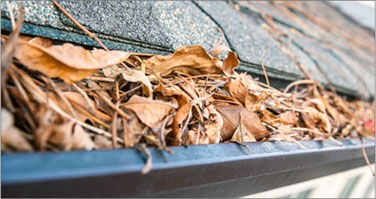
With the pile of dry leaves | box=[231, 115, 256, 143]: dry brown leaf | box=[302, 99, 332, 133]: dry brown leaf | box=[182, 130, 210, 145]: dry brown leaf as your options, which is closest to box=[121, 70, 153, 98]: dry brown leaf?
the pile of dry leaves

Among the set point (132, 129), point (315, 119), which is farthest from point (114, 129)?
point (315, 119)

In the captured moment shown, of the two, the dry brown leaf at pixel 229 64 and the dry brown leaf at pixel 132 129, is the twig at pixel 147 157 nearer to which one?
the dry brown leaf at pixel 132 129

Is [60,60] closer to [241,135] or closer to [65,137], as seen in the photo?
[65,137]

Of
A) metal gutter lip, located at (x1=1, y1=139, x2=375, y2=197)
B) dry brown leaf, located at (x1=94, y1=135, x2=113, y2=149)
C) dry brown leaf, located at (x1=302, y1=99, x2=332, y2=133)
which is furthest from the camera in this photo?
dry brown leaf, located at (x1=302, y1=99, x2=332, y2=133)

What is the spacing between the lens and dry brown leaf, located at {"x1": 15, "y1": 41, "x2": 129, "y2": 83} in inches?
17.6

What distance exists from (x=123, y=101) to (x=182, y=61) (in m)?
0.18

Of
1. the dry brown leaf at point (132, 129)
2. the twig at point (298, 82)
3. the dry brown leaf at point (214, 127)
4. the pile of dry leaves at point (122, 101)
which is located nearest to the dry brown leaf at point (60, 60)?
the pile of dry leaves at point (122, 101)

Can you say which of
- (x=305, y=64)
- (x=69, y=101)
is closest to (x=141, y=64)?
(x=69, y=101)

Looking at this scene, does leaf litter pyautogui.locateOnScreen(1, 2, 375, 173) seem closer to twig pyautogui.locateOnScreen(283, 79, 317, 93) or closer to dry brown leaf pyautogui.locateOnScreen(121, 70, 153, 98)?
dry brown leaf pyautogui.locateOnScreen(121, 70, 153, 98)

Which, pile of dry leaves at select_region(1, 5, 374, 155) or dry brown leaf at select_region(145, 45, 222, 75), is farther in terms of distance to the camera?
dry brown leaf at select_region(145, 45, 222, 75)

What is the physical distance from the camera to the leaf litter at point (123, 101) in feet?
1.32

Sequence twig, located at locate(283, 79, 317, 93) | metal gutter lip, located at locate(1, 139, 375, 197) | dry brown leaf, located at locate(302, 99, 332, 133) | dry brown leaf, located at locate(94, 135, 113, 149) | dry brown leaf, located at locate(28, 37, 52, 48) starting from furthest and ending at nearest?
twig, located at locate(283, 79, 317, 93) → dry brown leaf, located at locate(302, 99, 332, 133) → dry brown leaf, located at locate(28, 37, 52, 48) → dry brown leaf, located at locate(94, 135, 113, 149) → metal gutter lip, located at locate(1, 139, 375, 197)

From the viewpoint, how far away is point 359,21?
438 centimetres

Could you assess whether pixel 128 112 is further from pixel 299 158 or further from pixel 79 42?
pixel 299 158
